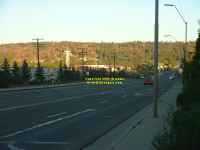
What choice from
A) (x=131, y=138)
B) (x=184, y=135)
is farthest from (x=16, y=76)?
(x=184, y=135)

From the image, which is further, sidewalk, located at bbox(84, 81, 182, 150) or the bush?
sidewalk, located at bbox(84, 81, 182, 150)

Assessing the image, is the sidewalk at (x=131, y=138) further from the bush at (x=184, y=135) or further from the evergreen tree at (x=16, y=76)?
the evergreen tree at (x=16, y=76)

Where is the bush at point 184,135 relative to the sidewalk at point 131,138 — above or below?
above

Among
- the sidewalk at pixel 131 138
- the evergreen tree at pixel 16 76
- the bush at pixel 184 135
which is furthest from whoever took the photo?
the evergreen tree at pixel 16 76

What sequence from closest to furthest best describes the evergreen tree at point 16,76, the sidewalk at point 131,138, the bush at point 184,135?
the bush at point 184,135 < the sidewalk at point 131,138 < the evergreen tree at point 16,76

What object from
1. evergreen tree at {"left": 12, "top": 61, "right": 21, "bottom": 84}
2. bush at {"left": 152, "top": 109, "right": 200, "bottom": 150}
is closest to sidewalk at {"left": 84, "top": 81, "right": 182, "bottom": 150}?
bush at {"left": 152, "top": 109, "right": 200, "bottom": 150}

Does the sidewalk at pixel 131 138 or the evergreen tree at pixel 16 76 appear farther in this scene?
the evergreen tree at pixel 16 76

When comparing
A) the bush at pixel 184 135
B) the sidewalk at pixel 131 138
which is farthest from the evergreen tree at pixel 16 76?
the bush at pixel 184 135

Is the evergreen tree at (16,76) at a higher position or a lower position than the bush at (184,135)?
lower

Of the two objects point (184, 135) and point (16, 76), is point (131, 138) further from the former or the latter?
point (16, 76)

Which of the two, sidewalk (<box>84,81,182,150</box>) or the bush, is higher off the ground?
the bush

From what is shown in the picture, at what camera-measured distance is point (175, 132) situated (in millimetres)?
7641

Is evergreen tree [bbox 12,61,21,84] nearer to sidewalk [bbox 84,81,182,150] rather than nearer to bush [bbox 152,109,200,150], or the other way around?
sidewalk [bbox 84,81,182,150]

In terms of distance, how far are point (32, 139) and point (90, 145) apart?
1808 mm
